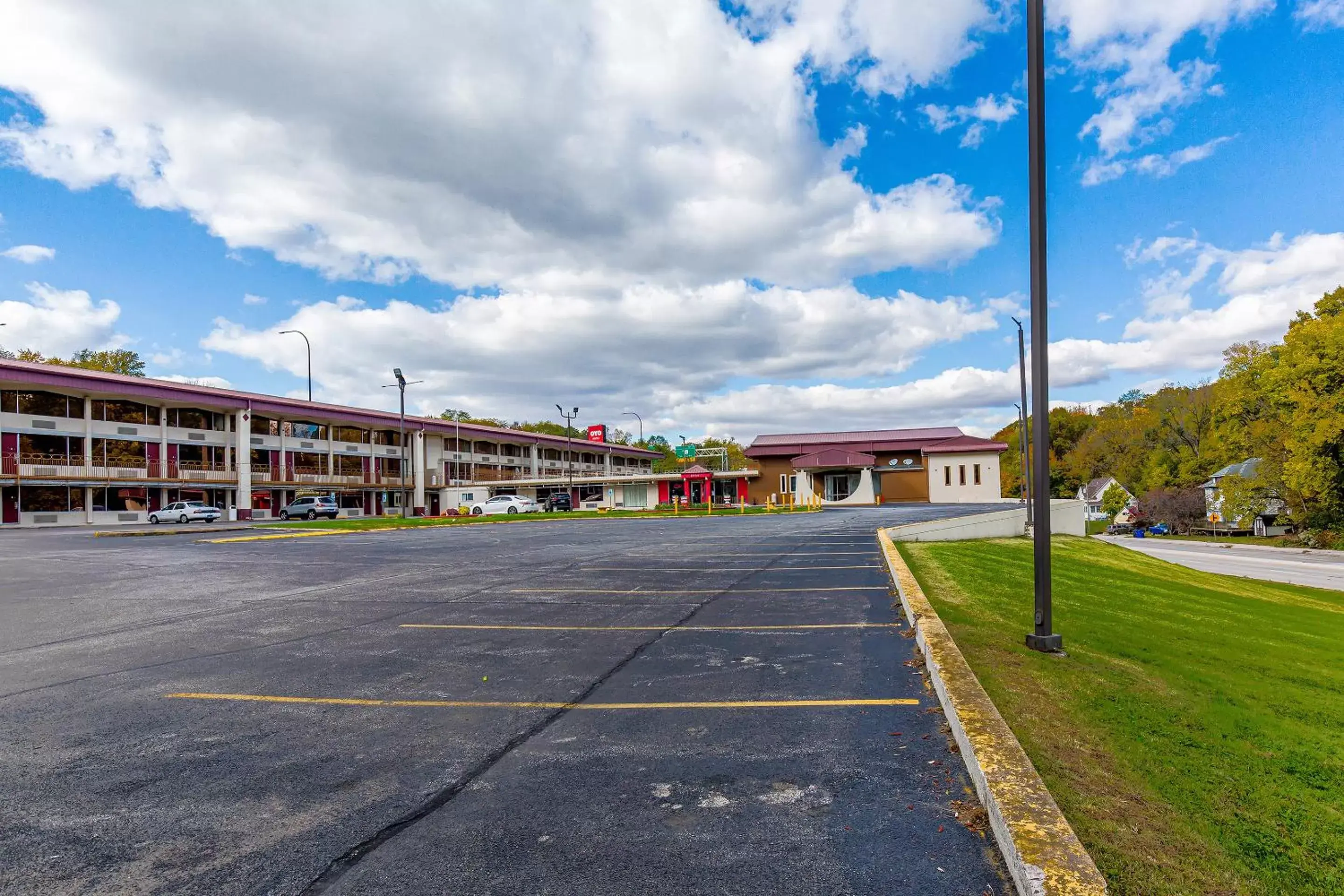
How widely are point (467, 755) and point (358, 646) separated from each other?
158 inches

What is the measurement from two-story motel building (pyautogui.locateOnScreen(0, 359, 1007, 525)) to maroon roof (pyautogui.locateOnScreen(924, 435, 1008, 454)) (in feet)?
0.48

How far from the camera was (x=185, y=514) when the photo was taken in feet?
149

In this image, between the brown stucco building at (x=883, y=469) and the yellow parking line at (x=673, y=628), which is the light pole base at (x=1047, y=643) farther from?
the brown stucco building at (x=883, y=469)

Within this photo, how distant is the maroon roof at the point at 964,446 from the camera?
6028 cm

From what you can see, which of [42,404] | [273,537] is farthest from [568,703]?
[42,404]

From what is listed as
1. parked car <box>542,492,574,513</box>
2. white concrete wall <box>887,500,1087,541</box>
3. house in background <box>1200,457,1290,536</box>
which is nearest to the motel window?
parked car <box>542,492,574,513</box>

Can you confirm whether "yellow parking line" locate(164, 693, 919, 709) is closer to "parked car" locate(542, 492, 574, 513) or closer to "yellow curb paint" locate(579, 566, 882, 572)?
"yellow curb paint" locate(579, 566, 882, 572)

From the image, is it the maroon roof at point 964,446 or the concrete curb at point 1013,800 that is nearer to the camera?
the concrete curb at point 1013,800

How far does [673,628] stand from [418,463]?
67.8 m

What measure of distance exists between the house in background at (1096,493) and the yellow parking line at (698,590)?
101 m

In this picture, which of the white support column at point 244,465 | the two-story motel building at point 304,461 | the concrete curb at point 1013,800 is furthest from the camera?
the white support column at point 244,465

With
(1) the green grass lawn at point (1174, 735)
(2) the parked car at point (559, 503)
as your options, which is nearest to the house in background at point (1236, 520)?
(2) the parked car at point (559, 503)

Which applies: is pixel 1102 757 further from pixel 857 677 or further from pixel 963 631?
pixel 963 631

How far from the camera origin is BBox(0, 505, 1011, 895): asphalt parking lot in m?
3.21
